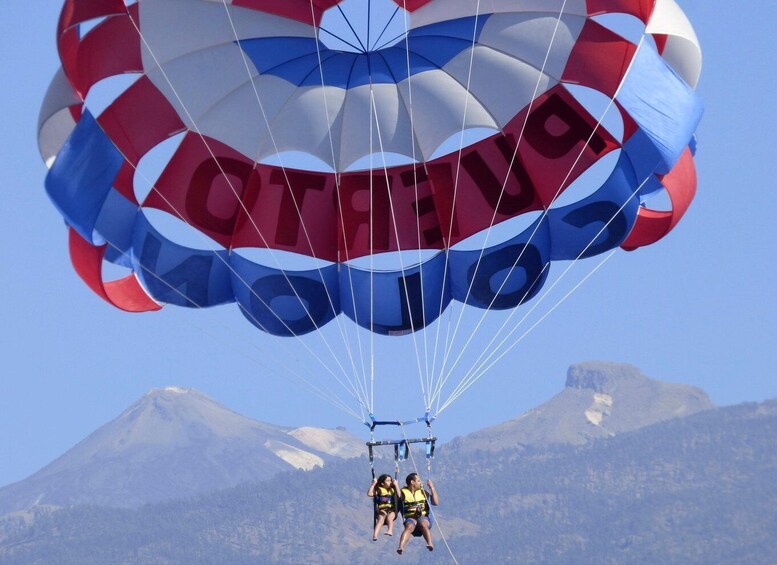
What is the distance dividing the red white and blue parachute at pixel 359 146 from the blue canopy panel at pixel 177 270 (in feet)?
0.11

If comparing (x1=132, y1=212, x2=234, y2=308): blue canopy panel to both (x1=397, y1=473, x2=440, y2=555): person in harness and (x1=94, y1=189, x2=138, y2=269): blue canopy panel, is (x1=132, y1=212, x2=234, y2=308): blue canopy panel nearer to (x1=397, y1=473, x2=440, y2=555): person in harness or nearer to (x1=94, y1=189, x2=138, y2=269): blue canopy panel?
(x1=94, y1=189, x2=138, y2=269): blue canopy panel

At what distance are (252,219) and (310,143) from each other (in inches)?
59.1

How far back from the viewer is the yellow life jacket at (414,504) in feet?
66.4

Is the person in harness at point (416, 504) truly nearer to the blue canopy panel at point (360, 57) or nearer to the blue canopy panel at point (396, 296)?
the blue canopy panel at point (396, 296)

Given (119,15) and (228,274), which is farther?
(228,274)

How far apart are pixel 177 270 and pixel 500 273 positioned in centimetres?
504

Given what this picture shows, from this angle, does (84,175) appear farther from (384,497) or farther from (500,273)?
(500,273)

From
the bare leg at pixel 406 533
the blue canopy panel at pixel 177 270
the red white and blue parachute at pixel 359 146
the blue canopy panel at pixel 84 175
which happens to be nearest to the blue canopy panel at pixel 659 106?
the red white and blue parachute at pixel 359 146

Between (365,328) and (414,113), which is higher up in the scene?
(414,113)

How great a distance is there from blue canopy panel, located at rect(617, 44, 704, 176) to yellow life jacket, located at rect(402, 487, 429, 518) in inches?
236

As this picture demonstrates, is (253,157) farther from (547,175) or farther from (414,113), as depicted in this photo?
(547,175)

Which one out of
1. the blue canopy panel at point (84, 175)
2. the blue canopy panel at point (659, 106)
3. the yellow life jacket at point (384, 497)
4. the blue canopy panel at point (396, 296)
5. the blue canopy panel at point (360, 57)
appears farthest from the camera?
the blue canopy panel at point (396, 296)

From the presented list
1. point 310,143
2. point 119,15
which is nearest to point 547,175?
point 310,143

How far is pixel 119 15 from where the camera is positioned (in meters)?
22.5
